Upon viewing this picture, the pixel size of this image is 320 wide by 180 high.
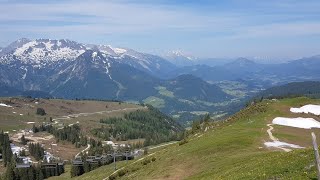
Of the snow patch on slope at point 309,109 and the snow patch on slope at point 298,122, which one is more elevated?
the snow patch on slope at point 309,109

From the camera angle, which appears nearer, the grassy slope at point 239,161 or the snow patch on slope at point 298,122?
the grassy slope at point 239,161

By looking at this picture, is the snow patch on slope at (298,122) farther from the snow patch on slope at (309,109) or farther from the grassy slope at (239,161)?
the snow patch on slope at (309,109)

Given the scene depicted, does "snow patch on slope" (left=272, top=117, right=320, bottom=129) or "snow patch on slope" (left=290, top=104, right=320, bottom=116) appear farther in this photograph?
"snow patch on slope" (left=290, top=104, right=320, bottom=116)

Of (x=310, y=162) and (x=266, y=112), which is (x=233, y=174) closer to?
(x=310, y=162)

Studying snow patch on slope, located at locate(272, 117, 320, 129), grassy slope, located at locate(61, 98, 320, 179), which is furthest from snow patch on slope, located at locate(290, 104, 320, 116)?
grassy slope, located at locate(61, 98, 320, 179)

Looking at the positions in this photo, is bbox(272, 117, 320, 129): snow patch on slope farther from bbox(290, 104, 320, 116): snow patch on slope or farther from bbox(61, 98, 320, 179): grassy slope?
bbox(290, 104, 320, 116): snow patch on slope

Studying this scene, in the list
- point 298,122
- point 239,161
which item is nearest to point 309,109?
point 298,122

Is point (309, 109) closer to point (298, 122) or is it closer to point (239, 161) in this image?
point (298, 122)

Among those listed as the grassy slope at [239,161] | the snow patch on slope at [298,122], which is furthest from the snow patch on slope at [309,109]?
the grassy slope at [239,161]

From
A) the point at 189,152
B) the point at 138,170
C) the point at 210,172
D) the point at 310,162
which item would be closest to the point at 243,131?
the point at 189,152

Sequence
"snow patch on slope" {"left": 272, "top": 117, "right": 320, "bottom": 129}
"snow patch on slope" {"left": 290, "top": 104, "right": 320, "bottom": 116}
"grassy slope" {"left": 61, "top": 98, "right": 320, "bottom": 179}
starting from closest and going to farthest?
"grassy slope" {"left": 61, "top": 98, "right": 320, "bottom": 179} → "snow patch on slope" {"left": 272, "top": 117, "right": 320, "bottom": 129} → "snow patch on slope" {"left": 290, "top": 104, "right": 320, "bottom": 116}

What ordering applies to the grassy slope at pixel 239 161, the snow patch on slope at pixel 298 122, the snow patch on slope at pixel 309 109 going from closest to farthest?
the grassy slope at pixel 239 161, the snow patch on slope at pixel 298 122, the snow patch on slope at pixel 309 109

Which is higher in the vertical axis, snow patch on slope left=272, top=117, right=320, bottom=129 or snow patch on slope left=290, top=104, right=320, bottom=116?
snow patch on slope left=290, top=104, right=320, bottom=116

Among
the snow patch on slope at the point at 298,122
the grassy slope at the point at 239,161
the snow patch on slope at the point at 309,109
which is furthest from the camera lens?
the snow patch on slope at the point at 309,109
